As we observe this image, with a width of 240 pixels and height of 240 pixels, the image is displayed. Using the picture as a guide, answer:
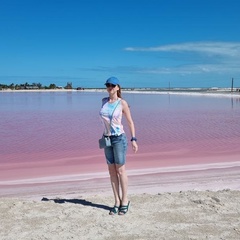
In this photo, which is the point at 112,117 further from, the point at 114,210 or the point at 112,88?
the point at 114,210

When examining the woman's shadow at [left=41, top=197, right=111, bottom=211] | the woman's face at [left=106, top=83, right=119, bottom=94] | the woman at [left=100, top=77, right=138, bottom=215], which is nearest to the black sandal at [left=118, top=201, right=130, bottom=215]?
the woman at [left=100, top=77, right=138, bottom=215]

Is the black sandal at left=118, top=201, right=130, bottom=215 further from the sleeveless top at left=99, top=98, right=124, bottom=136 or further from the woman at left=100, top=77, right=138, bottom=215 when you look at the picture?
the sleeveless top at left=99, top=98, right=124, bottom=136

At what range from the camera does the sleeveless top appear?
16.5ft

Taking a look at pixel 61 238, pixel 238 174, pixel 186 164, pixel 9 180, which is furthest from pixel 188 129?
pixel 61 238

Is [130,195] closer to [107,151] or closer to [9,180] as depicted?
[107,151]

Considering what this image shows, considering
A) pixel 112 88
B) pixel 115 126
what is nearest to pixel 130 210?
pixel 115 126

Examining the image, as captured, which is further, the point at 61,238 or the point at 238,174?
the point at 238,174

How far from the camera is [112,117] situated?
501cm

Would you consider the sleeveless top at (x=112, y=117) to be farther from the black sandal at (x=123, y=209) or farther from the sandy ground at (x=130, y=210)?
the sandy ground at (x=130, y=210)

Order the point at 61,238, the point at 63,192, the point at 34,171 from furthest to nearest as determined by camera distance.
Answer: the point at 34,171, the point at 63,192, the point at 61,238

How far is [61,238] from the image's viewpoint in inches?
172

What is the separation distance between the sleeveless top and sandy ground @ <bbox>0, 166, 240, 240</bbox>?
3.85 feet

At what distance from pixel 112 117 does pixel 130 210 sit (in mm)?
1386

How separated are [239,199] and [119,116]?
91.8 inches
